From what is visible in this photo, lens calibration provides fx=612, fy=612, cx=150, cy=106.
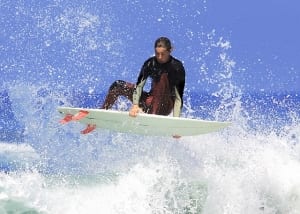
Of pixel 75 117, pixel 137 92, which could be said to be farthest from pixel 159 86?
pixel 75 117

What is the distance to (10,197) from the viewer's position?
31.5ft

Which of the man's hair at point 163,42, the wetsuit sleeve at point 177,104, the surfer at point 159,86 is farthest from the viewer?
the wetsuit sleeve at point 177,104

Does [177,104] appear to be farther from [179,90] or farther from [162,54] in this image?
[162,54]

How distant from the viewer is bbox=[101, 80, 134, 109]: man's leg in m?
8.75

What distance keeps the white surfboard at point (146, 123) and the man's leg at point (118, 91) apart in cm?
22

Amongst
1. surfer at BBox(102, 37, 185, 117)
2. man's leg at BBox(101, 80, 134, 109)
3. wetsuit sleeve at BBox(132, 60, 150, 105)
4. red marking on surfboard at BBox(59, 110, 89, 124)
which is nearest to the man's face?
surfer at BBox(102, 37, 185, 117)

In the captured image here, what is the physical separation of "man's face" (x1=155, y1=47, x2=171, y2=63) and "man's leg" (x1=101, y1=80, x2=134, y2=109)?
0.69m

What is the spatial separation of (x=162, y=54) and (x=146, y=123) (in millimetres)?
1024

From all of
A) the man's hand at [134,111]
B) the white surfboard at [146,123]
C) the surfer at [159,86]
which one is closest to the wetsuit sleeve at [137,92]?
the surfer at [159,86]

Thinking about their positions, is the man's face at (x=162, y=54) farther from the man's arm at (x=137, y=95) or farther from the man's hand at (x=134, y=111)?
the man's hand at (x=134, y=111)

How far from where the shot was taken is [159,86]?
8422mm

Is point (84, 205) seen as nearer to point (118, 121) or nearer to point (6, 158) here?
point (118, 121)

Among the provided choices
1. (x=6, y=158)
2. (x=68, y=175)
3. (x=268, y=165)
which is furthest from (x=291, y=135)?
(x=6, y=158)

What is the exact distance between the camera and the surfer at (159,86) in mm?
8336
